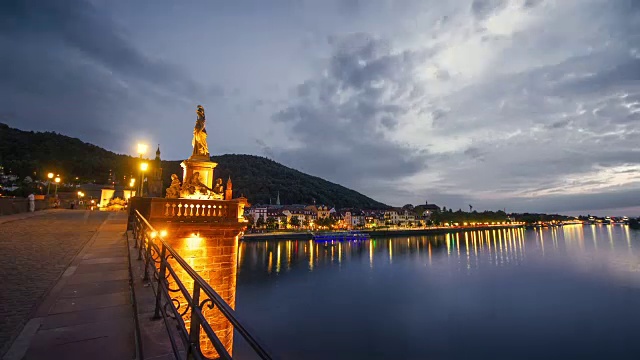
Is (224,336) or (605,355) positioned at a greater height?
(224,336)

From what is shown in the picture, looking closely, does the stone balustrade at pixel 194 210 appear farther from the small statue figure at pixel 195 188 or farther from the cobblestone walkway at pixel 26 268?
the cobblestone walkway at pixel 26 268

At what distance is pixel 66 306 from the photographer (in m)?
4.66

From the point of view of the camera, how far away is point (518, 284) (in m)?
40.0

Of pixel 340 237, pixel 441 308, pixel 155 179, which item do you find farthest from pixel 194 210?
pixel 340 237

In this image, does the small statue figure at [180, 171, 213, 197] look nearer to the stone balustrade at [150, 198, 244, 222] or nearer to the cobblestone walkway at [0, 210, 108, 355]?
the stone balustrade at [150, 198, 244, 222]

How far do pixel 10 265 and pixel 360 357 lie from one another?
20.9m

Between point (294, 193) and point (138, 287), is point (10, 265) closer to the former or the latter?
point (138, 287)

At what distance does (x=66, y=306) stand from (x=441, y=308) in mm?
34064

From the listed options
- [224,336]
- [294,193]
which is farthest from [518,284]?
[294,193]

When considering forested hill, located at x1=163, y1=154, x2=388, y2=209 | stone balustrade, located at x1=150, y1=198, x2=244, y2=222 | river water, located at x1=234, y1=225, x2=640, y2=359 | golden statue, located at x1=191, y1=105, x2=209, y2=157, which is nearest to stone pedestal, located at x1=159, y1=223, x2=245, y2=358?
stone balustrade, located at x1=150, y1=198, x2=244, y2=222

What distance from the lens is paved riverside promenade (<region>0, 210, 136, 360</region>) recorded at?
3439mm

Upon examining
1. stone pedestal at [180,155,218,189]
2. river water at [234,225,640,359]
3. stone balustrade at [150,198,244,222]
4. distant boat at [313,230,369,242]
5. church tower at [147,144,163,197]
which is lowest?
river water at [234,225,640,359]

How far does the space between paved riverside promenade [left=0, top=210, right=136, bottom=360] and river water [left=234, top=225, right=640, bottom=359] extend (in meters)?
17.7

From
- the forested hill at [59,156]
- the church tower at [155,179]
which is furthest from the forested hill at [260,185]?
the church tower at [155,179]
